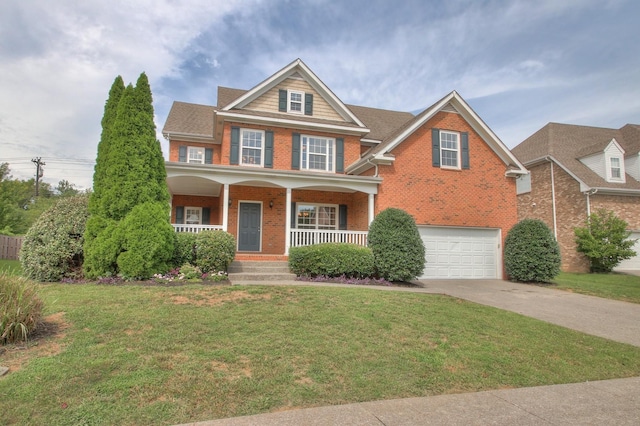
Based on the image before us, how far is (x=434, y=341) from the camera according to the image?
220 inches

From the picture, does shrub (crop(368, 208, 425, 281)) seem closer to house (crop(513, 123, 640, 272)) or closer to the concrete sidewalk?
the concrete sidewalk

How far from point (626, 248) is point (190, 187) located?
20.5 metres

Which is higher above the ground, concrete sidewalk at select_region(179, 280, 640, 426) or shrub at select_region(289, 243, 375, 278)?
shrub at select_region(289, 243, 375, 278)

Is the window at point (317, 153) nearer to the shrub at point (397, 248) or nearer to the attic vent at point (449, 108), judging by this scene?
the shrub at point (397, 248)

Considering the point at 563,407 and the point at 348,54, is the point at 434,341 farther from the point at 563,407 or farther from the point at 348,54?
the point at 348,54

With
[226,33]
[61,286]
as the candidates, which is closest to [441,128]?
[226,33]

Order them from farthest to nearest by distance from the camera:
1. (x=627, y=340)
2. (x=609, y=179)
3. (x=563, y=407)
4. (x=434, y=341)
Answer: (x=609, y=179) < (x=627, y=340) < (x=434, y=341) < (x=563, y=407)

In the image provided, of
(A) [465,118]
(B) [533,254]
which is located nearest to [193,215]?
(A) [465,118]

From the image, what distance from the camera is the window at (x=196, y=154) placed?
1791 centimetres

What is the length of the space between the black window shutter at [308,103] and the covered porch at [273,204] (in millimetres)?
3558

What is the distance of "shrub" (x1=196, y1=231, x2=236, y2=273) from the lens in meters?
10.6

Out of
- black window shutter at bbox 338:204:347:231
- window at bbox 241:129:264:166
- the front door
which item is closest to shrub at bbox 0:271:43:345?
the front door

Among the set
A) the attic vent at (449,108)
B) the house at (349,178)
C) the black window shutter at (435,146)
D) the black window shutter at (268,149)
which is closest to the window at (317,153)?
the house at (349,178)

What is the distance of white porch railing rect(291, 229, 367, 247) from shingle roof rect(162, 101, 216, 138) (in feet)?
24.9
